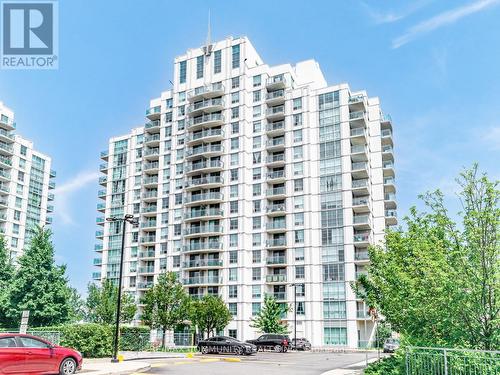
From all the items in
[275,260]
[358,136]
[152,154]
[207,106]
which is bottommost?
[275,260]

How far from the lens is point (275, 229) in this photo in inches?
2881

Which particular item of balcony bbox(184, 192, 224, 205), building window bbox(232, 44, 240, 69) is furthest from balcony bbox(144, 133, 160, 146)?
building window bbox(232, 44, 240, 69)

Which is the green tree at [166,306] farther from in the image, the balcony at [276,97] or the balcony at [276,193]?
the balcony at [276,97]

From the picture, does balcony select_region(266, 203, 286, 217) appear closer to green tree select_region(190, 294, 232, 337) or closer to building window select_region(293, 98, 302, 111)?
building window select_region(293, 98, 302, 111)

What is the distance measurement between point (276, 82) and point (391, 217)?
27.9 m

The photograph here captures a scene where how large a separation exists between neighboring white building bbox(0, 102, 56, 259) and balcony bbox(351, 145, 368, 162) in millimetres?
63453

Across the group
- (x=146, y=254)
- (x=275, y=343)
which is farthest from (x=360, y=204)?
(x=146, y=254)

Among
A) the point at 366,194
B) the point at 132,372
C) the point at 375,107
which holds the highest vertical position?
the point at 375,107

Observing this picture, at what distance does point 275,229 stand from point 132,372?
5238 cm

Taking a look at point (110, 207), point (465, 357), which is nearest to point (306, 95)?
point (110, 207)

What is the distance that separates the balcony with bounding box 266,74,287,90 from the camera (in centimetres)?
7838

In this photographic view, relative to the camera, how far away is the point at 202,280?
74.9 meters

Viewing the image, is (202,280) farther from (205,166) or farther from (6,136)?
(6,136)

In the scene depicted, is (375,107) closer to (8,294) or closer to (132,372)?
(8,294)
